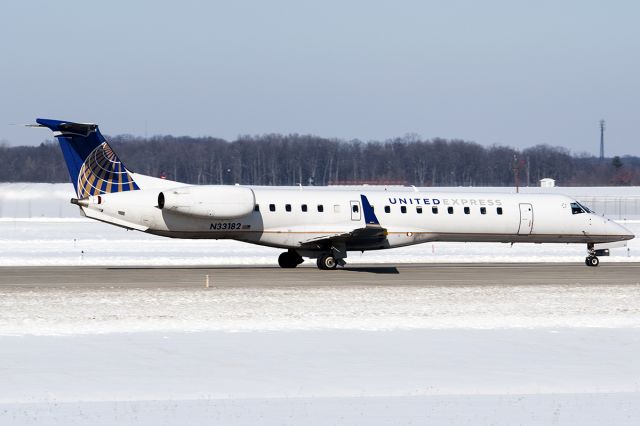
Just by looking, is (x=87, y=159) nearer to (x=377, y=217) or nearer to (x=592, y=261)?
(x=377, y=217)

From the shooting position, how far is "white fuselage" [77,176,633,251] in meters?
28.8

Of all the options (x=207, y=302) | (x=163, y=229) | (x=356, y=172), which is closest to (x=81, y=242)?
(x=163, y=229)

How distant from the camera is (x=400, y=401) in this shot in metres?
10.9

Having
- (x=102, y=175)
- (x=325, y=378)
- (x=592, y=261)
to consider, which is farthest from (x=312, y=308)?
(x=592, y=261)

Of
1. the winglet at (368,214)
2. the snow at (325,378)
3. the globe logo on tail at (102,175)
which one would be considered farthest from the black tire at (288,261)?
the snow at (325,378)

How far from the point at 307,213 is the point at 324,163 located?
94599mm

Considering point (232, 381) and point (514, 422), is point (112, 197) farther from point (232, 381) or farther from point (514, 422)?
point (514, 422)

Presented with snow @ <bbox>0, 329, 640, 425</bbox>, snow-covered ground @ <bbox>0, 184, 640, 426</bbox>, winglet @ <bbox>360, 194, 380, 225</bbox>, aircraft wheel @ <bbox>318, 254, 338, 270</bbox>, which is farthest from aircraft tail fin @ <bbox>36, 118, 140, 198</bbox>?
snow @ <bbox>0, 329, 640, 425</bbox>

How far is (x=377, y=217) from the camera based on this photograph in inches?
1231

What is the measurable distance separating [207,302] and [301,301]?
195 cm

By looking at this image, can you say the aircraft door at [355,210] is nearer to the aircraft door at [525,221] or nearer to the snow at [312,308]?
the aircraft door at [525,221]

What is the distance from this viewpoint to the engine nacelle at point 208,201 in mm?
28625

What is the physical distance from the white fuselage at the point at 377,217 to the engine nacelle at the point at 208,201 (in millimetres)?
201

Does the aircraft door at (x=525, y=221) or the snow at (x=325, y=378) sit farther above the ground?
the aircraft door at (x=525, y=221)
